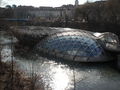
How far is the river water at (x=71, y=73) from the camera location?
2917 centimetres

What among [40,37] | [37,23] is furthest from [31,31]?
[37,23]

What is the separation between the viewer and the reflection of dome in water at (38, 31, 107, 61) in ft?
133

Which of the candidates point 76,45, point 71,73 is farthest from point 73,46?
point 71,73

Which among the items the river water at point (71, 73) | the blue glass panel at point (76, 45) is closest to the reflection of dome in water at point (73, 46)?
the blue glass panel at point (76, 45)

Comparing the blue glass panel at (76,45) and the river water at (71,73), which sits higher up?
the blue glass panel at (76,45)

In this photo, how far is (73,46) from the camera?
42906 millimetres

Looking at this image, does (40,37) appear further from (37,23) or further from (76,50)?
(37,23)

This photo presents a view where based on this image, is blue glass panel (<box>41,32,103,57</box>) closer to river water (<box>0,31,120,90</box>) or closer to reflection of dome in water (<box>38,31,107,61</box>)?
reflection of dome in water (<box>38,31,107,61</box>)

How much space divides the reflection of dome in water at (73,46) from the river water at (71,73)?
1878mm

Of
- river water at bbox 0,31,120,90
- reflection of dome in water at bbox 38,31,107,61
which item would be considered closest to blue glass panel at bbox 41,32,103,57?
reflection of dome in water at bbox 38,31,107,61

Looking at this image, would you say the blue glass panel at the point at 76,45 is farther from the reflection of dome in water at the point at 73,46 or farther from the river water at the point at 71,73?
the river water at the point at 71,73

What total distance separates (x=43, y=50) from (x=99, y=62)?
11.2 metres

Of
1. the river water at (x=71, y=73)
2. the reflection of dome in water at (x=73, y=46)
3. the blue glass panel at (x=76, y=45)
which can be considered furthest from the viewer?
the blue glass panel at (x=76, y=45)

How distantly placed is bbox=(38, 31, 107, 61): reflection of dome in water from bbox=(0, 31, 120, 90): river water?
73.9 inches
